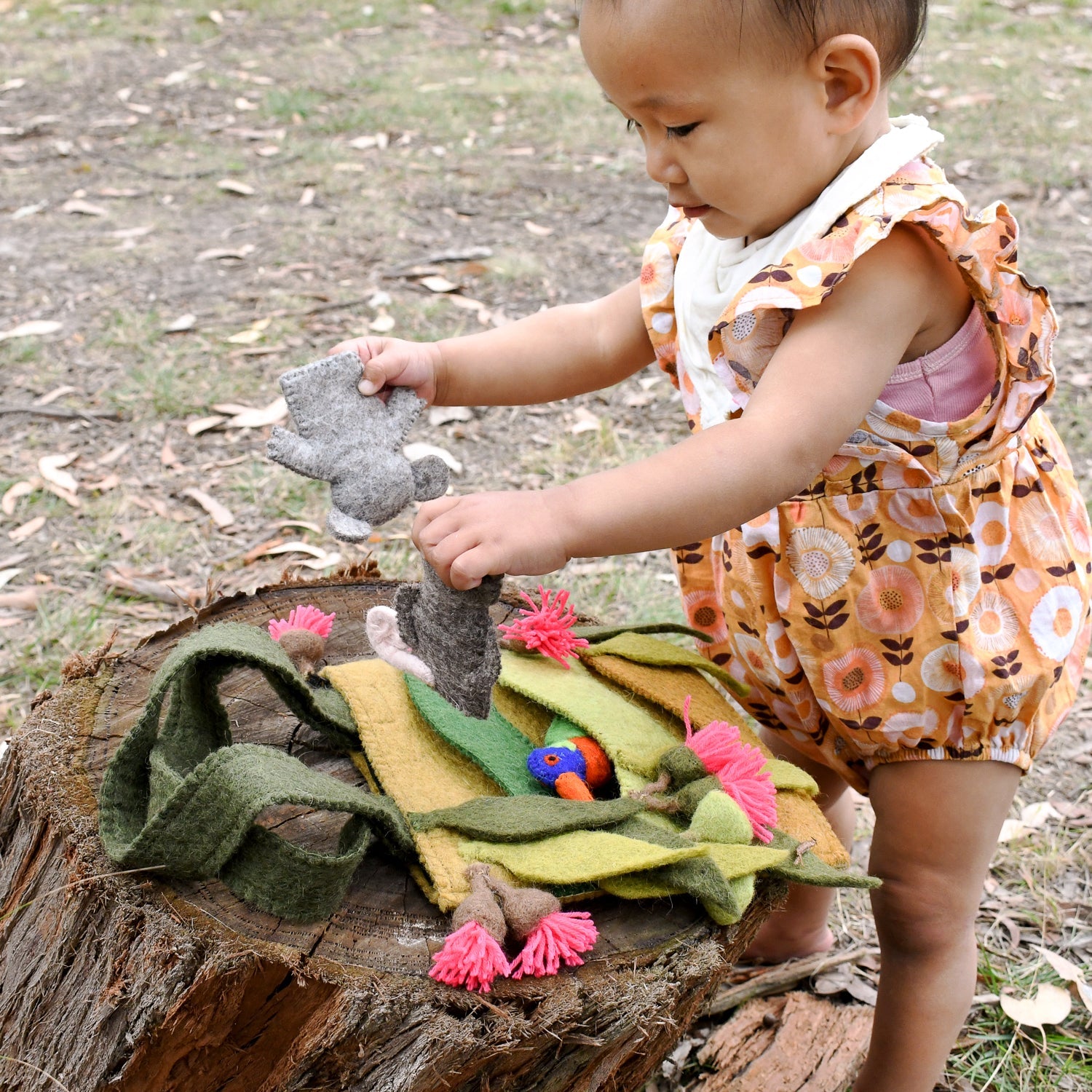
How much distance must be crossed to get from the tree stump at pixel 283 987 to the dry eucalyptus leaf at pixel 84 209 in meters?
3.59

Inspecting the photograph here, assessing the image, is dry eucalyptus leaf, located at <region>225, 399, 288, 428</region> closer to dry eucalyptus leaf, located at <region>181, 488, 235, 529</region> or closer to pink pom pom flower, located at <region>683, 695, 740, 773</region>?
dry eucalyptus leaf, located at <region>181, 488, 235, 529</region>

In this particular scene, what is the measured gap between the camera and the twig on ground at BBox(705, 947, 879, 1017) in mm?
1884

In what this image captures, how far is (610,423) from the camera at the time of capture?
3.26m

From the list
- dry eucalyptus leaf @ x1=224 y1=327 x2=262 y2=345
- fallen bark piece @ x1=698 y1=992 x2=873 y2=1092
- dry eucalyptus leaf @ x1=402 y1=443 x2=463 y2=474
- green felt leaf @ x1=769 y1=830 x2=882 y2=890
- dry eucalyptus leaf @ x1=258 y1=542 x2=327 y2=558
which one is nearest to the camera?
green felt leaf @ x1=769 y1=830 x2=882 y2=890

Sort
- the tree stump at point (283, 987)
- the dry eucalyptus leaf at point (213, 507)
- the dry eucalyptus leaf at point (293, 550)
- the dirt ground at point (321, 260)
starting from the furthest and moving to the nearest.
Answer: the dry eucalyptus leaf at point (213, 507) < the dry eucalyptus leaf at point (293, 550) < the dirt ground at point (321, 260) < the tree stump at point (283, 987)

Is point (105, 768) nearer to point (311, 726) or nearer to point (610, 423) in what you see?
point (311, 726)

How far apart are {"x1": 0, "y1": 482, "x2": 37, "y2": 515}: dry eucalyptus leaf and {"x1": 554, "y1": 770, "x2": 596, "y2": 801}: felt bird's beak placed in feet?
6.50

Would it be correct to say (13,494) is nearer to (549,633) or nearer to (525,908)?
(549,633)

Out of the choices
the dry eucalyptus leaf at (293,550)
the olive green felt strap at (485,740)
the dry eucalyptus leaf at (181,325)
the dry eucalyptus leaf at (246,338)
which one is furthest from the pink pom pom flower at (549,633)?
the dry eucalyptus leaf at (181,325)

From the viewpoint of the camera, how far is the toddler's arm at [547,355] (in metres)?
1.58

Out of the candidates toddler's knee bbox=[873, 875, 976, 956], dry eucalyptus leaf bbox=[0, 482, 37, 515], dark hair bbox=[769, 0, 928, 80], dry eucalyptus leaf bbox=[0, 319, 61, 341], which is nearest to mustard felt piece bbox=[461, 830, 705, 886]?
toddler's knee bbox=[873, 875, 976, 956]

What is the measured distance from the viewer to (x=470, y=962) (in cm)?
107

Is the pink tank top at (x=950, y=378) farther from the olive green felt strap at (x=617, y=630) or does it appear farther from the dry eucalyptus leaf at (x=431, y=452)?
the dry eucalyptus leaf at (x=431, y=452)

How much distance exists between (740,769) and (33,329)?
300 centimetres
